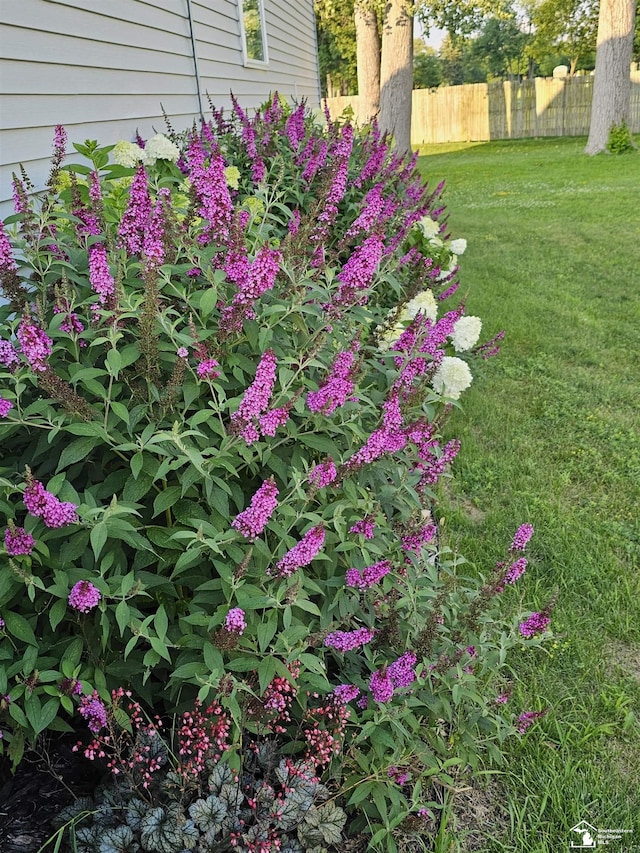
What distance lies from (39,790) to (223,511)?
0.97 meters

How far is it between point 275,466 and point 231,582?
0.37 m

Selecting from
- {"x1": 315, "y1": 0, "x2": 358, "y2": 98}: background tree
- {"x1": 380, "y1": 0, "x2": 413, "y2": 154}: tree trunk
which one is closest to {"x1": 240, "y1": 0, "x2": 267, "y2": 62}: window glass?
{"x1": 380, "y1": 0, "x2": 413, "y2": 154}: tree trunk

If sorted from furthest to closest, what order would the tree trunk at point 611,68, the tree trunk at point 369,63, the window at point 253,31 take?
the tree trunk at point 369,63
the tree trunk at point 611,68
the window at point 253,31

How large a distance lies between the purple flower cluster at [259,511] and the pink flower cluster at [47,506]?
37cm

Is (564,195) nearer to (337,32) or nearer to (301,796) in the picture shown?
(301,796)

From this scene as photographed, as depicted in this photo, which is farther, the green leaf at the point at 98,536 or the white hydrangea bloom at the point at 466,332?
the white hydrangea bloom at the point at 466,332

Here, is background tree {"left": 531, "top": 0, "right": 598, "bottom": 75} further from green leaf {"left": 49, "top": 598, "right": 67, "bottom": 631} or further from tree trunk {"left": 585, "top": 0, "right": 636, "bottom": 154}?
green leaf {"left": 49, "top": 598, "right": 67, "bottom": 631}

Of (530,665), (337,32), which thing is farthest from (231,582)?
(337,32)

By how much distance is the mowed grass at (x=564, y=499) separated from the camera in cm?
219

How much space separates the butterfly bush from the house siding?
2226 millimetres

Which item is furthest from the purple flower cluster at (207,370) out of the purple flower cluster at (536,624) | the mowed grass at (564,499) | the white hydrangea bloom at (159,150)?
the white hydrangea bloom at (159,150)

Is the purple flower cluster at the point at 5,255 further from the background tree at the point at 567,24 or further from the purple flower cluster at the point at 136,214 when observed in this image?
the background tree at the point at 567,24

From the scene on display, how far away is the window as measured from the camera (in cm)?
951

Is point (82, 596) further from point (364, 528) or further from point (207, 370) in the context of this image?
point (364, 528)
